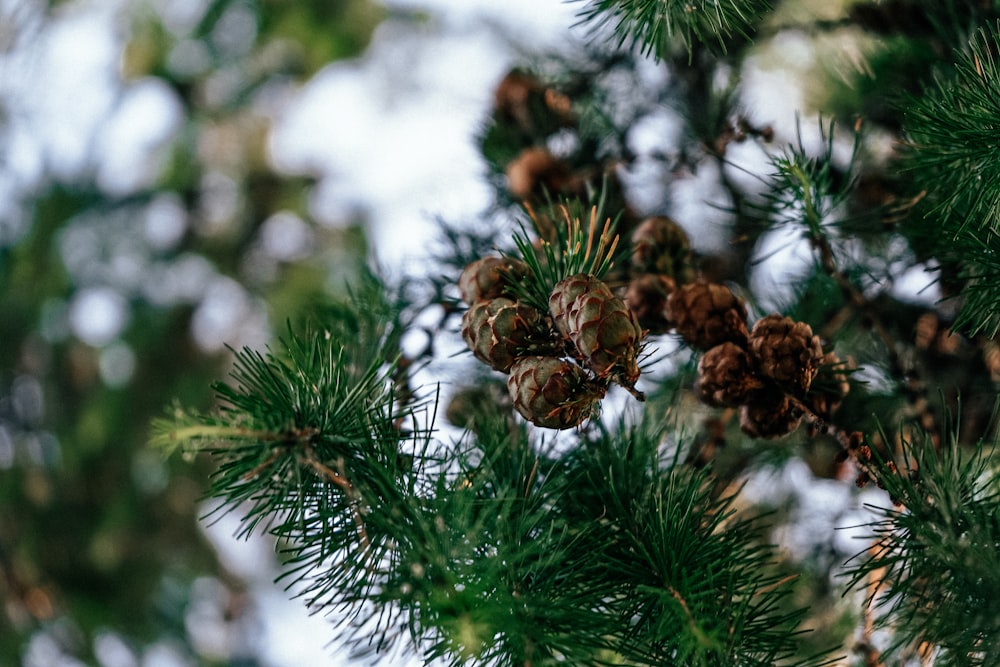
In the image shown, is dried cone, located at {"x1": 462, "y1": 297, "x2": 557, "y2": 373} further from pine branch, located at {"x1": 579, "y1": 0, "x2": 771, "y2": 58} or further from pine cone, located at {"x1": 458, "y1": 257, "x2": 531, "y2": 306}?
pine branch, located at {"x1": 579, "y1": 0, "x2": 771, "y2": 58}

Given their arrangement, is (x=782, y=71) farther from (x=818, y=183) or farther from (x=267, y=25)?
(x=267, y=25)

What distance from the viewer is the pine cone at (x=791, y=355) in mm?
340

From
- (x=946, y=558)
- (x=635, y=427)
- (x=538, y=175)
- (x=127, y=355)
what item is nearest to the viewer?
(x=946, y=558)

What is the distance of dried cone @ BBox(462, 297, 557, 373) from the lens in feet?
1.05

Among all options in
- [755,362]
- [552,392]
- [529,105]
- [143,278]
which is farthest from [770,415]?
[143,278]

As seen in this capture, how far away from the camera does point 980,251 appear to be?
1.14ft

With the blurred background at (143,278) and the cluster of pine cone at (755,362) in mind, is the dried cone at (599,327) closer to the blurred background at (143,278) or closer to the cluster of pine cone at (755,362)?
the cluster of pine cone at (755,362)

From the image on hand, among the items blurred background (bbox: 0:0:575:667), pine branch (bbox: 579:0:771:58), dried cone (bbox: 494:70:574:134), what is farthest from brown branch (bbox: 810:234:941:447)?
blurred background (bbox: 0:0:575:667)

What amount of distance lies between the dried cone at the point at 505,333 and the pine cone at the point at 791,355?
0.11 metres

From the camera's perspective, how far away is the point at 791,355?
0.34m

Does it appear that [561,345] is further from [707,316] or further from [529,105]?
[529,105]

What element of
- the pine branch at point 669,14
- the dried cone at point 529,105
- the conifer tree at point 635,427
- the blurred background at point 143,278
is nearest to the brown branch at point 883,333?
the conifer tree at point 635,427

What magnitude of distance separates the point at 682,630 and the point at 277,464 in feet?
0.59

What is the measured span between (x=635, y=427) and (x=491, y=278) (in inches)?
4.4
